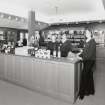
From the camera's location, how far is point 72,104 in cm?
290

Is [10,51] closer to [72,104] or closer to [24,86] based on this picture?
[24,86]

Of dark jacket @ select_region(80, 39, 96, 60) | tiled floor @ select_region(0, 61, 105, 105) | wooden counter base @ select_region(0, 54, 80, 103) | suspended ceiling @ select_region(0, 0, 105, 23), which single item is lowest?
tiled floor @ select_region(0, 61, 105, 105)

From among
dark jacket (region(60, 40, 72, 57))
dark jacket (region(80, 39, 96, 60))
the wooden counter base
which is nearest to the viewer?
the wooden counter base

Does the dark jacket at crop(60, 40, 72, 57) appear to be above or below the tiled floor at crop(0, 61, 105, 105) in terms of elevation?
above

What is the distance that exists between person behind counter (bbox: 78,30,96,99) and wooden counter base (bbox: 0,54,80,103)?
14cm

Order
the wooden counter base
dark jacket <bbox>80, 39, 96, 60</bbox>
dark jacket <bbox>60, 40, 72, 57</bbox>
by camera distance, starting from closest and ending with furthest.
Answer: the wooden counter base → dark jacket <bbox>80, 39, 96, 60</bbox> → dark jacket <bbox>60, 40, 72, 57</bbox>

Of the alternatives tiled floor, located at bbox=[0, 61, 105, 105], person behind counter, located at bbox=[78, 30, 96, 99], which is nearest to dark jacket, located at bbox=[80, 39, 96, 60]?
person behind counter, located at bbox=[78, 30, 96, 99]

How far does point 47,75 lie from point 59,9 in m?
4.93

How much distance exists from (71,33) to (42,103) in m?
7.15

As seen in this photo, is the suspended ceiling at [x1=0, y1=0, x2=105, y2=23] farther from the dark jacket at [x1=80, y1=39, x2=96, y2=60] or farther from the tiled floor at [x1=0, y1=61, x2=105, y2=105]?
the tiled floor at [x1=0, y1=61, x2=105, y2=105]

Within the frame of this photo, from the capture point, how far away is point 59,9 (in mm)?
7211

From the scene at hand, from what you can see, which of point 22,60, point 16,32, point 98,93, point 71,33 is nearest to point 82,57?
point 98,93

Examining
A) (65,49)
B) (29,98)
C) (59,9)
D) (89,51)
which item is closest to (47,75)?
(29,98)

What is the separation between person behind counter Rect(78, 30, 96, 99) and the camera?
3.08m
